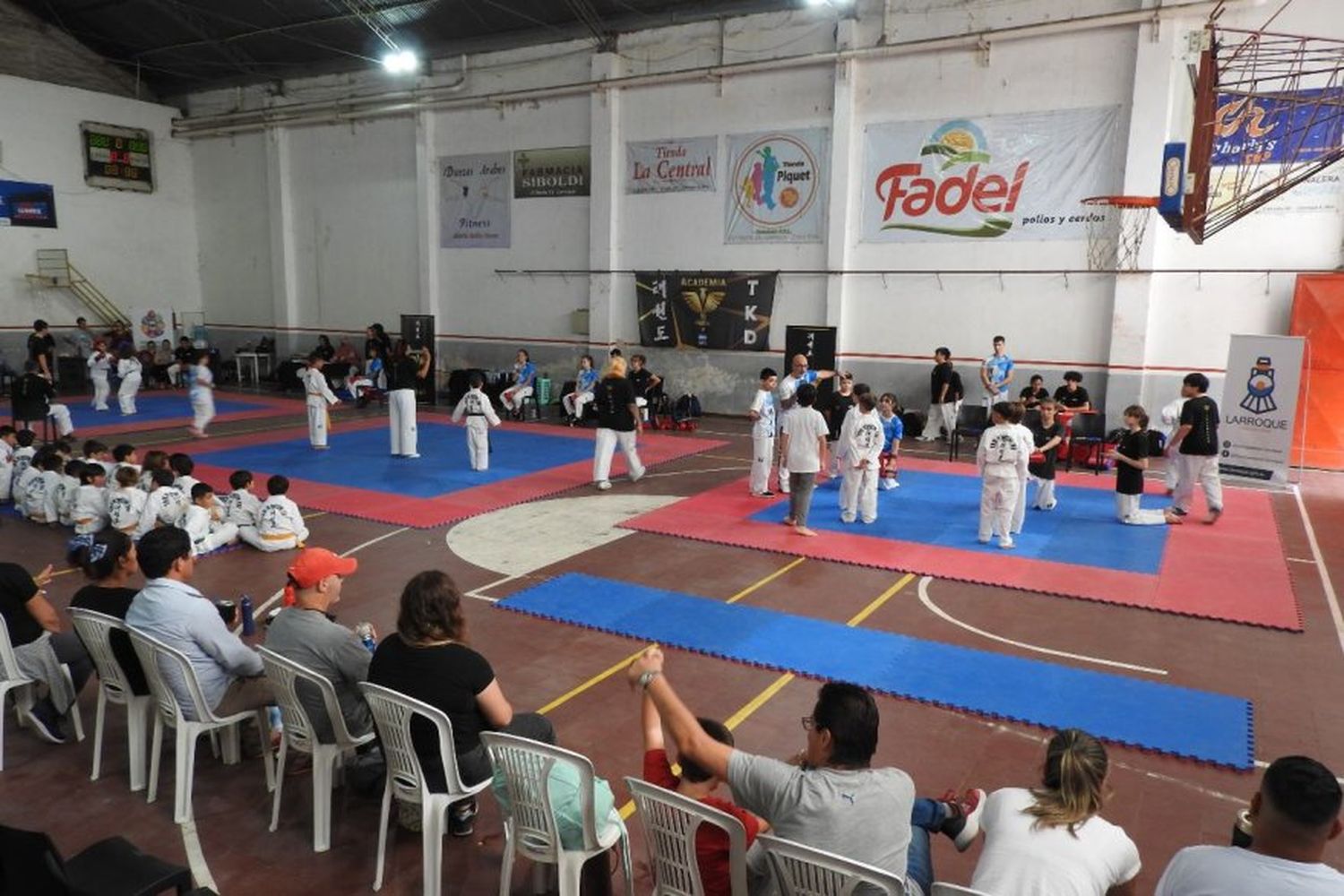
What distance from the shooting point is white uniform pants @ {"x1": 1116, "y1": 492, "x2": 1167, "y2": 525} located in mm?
10883

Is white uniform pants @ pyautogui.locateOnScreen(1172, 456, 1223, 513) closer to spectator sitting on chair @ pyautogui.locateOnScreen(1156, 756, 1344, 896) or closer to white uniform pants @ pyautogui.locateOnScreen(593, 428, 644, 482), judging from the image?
white uniform pants @ pyautogui.locateOnScreen(593, 428, 644, 482)

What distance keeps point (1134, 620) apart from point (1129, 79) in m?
11.6

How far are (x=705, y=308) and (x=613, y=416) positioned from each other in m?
8.06

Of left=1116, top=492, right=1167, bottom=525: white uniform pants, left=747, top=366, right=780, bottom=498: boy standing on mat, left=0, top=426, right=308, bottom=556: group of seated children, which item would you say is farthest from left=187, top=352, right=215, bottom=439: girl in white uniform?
left=1116, top=492, right=1167, bottom=525: white uniform pants

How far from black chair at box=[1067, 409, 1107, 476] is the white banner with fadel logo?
344 centimetres

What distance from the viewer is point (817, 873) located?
2.87 metres

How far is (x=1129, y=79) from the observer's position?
15.5 meters

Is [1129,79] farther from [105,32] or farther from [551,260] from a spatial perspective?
[105,32]

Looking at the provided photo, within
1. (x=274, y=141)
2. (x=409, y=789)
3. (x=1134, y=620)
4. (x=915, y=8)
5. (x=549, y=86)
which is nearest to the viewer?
(x=409, y=789)

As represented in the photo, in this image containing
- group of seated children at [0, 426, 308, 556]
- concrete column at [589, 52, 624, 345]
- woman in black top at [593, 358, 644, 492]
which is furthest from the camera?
concrete column at [589, 52, 624, 345]

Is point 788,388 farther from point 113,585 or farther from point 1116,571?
point 113,585

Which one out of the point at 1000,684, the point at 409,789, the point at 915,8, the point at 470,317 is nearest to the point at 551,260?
the point at 470,317

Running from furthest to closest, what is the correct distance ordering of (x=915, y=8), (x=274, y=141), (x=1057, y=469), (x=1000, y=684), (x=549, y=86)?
(x=274, y=141) → (x=549, y=86) → (x=915, y=8) → (x=1057, y=469) → (x=1000, y=684)

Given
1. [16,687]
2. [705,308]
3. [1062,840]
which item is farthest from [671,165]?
[1062,840]
